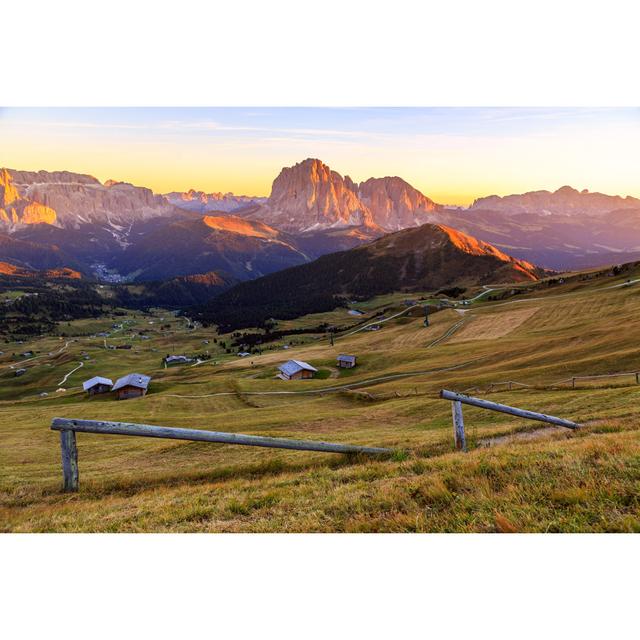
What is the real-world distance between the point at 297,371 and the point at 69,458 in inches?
2849

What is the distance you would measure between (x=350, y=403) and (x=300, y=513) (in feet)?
121

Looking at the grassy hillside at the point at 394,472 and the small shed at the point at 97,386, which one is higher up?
the grassy hillside at the point at 394,472

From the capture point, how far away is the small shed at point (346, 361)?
3204 inches

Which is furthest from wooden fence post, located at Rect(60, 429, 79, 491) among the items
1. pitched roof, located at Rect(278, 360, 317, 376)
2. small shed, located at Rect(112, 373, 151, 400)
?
small shed, located at Rect(112, 373, 151, 400)

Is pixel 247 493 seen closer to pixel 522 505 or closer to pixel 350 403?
pixel 522 505

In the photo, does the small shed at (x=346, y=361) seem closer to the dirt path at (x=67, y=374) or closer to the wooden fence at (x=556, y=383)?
the wooden fence at (x=556, y=383)

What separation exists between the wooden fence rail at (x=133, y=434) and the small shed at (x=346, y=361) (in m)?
71.1

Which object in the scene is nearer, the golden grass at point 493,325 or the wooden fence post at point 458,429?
the wooden fence post at point 458,429

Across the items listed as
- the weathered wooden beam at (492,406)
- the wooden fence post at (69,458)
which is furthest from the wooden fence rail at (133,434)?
the weathered wooden beam at (492,406)

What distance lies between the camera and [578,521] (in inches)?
220

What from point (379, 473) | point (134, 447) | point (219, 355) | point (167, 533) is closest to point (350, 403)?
point (134, 447)

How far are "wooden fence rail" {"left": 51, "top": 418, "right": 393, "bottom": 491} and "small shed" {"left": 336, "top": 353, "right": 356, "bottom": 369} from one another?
71.1 m

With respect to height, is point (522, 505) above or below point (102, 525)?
above

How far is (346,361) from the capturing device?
82.7 meters
